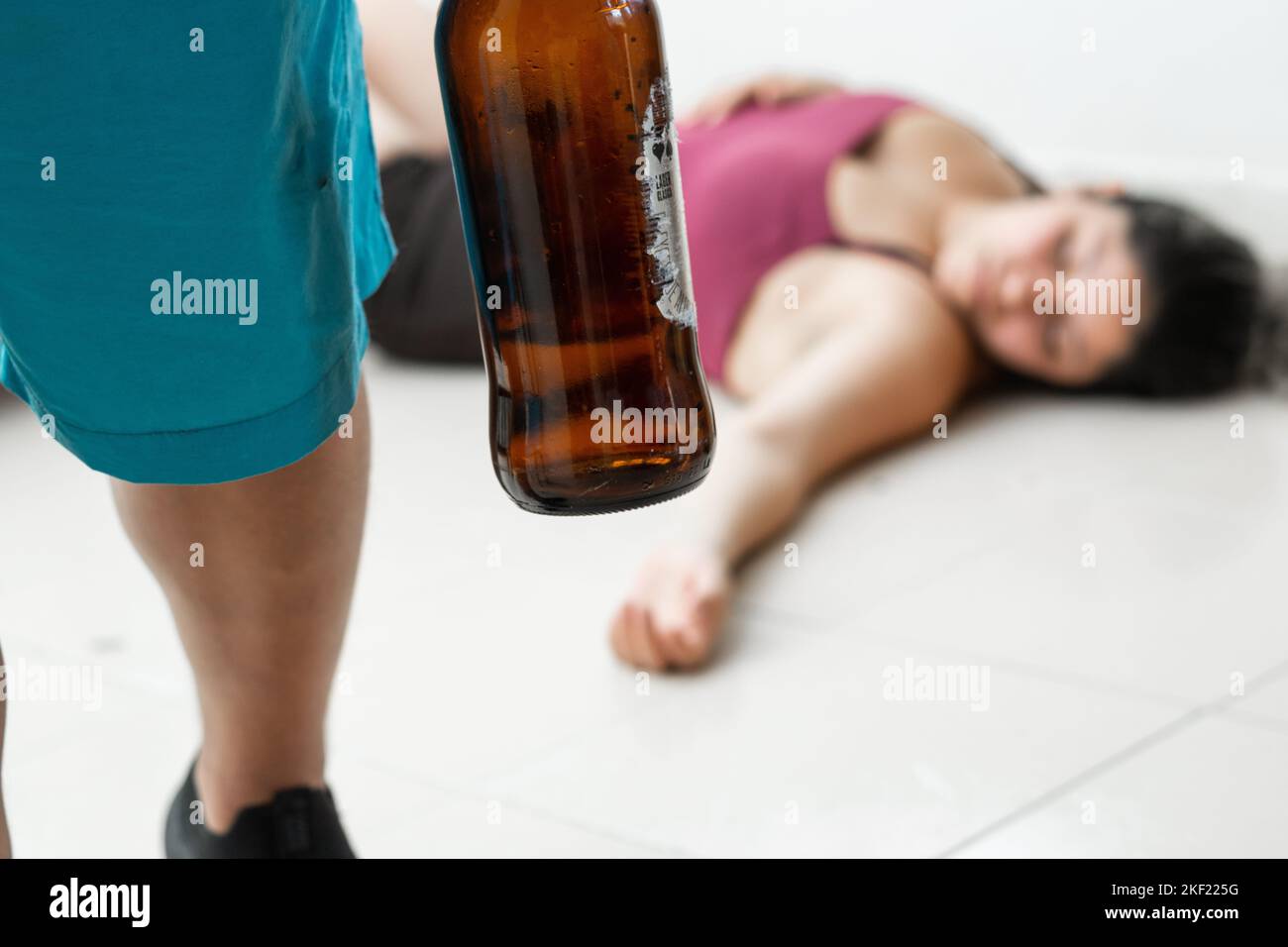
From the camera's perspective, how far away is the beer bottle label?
618 mm

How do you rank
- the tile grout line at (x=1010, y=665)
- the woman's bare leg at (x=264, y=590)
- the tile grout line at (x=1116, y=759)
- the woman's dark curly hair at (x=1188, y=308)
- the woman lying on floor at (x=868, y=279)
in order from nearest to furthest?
the woman's bare leg at (x=264, y=590), the tile grout line at (x=1116, y=759), the tile grout line at (x=1010, y=665), the woman lying on floor at (x=868, y=279), the woman's dark curly hair at (x=1188, y=308)

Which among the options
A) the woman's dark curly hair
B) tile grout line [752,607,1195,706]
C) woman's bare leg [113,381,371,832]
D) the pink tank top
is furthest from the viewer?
the pink tank top

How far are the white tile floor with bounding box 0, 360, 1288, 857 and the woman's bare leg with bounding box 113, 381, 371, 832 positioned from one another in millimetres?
193

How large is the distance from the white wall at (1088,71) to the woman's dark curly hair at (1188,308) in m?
0.46

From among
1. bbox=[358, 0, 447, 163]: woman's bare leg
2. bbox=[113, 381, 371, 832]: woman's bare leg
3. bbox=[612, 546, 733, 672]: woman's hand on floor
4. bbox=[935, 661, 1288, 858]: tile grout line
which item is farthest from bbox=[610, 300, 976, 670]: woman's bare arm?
bbox=[358, 0, 447, 163]: woman's bare leg

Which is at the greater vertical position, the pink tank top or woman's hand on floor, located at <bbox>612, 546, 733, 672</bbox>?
the pink tank top

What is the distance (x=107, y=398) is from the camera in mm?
706

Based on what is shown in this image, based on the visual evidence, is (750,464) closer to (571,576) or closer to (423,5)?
(571,576)

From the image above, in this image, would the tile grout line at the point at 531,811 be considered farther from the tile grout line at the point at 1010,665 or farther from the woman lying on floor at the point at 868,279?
the woman lying on floor at the point at 868,279

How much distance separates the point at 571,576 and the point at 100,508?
0.67 m

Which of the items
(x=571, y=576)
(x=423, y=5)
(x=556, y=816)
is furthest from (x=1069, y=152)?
(x=556, y=816)

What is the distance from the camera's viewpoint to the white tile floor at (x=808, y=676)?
3.51 ft

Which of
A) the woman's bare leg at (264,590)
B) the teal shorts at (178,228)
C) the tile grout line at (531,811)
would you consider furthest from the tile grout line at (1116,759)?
the teal shorts at (178,228)

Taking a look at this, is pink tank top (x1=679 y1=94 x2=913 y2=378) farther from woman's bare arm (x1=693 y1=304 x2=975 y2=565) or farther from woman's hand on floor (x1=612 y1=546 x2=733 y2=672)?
woman's hand on floor (x1=612 y1=546 x2=733 y2=672)
